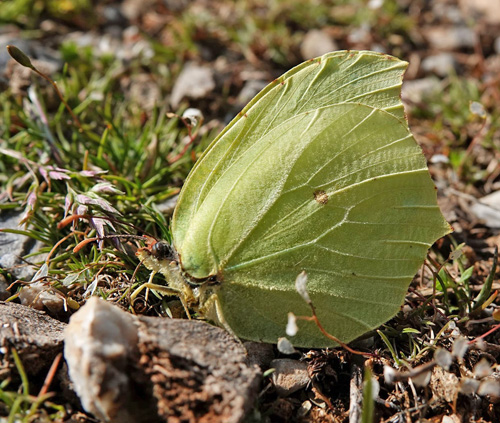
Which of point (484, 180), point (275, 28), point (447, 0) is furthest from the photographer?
point (447, 0)

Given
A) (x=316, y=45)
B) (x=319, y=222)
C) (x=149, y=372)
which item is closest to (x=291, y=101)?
(x=319, y=222)

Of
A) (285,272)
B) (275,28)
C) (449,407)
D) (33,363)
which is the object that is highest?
(275,28)

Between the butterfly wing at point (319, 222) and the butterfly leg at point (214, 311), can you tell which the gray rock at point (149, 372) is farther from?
the butterfly wing at point (319, 222)

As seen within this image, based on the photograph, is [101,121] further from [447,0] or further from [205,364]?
[447,0]

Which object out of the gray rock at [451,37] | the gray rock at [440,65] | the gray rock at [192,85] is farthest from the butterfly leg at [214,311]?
Result: the gray rock at [451,37]

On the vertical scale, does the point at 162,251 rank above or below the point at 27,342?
above

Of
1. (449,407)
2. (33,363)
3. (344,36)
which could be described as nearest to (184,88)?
(344,36)

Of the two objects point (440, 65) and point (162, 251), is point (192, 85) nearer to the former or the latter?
point (162, 251)
